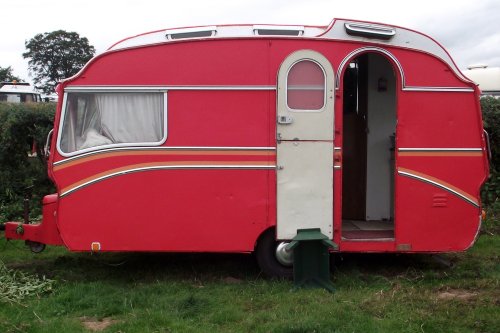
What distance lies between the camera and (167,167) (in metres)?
5.68

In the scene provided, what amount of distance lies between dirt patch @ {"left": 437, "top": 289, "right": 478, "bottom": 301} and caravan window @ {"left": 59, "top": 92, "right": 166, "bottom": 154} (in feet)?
11.0

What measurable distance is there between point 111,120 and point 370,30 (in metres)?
2.99

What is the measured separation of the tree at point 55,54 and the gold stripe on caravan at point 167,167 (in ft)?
148

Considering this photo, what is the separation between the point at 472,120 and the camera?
5.81 meters

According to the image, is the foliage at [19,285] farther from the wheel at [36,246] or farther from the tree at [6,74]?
the tree at [6,74]

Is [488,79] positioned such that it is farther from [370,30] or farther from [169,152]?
[169,152]

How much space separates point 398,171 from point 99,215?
3288 millimetres

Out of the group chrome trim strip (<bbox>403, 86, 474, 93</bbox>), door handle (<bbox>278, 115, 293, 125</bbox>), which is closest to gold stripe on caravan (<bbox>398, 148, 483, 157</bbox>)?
chrome trim strip (<bbox>403, 86, 474, 93</bbox>)

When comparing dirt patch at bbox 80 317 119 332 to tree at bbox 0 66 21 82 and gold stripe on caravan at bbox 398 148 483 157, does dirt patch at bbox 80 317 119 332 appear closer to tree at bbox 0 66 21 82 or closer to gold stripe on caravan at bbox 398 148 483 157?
gold stripe on caravan at bbox 398 148 483 157

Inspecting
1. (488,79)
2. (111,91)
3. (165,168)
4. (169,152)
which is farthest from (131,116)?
(488,79)

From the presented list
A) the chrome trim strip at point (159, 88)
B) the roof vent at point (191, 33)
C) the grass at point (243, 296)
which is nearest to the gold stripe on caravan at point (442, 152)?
the grass at point (243, 296)

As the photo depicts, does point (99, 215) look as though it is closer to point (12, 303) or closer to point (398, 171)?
point (12, 303)

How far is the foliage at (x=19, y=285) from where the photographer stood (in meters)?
5.37

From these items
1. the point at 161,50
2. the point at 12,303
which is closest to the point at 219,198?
the point at 161,50
